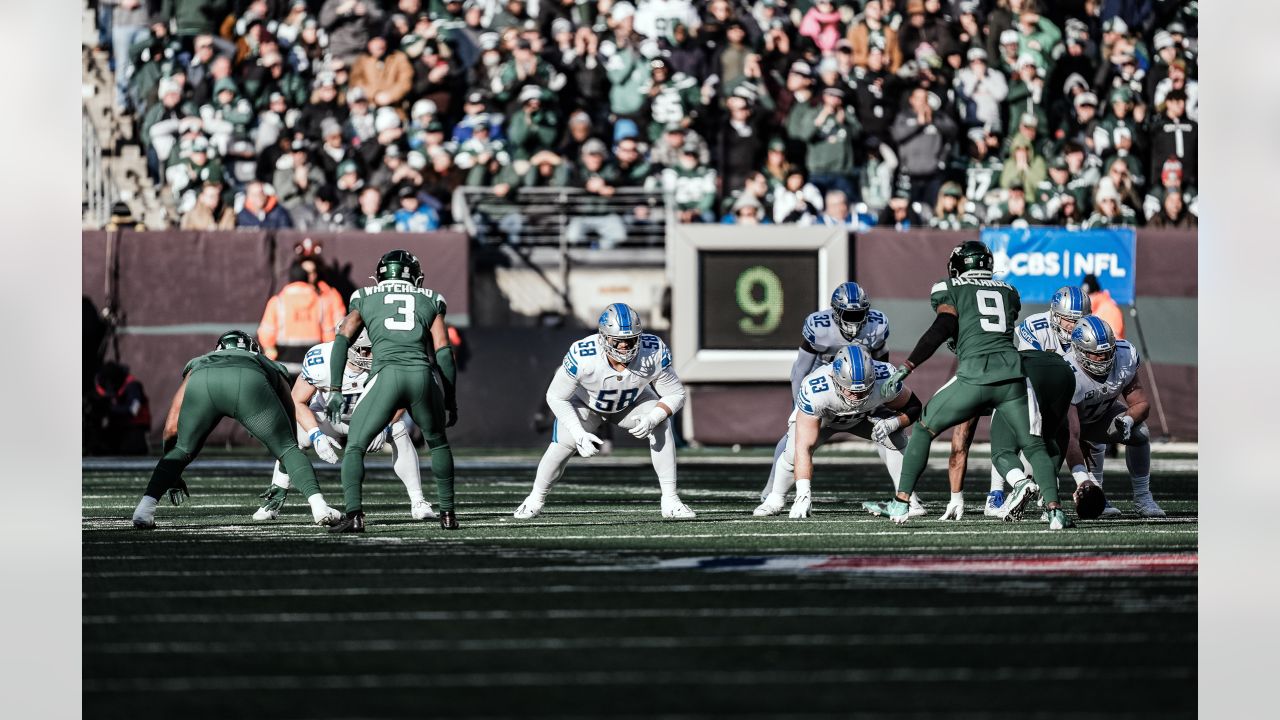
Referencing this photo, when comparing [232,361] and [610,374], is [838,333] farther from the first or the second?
[232,361]

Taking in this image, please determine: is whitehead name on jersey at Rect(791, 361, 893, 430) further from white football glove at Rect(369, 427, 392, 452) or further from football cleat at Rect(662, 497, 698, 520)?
white football glove at Rect(369, 427, 392, 452)

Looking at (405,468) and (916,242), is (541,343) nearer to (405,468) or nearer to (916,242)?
(916,242)

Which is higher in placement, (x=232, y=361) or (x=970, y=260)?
(x=970, y=260)

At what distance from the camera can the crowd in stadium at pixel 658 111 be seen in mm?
20031

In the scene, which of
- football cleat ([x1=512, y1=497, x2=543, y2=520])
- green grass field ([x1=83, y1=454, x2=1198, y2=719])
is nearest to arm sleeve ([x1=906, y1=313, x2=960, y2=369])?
green grass field ([x1=83, y1=454, x2=1198, y2=719])

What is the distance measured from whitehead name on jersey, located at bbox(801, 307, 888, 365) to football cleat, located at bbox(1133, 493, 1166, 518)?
6.51 ft

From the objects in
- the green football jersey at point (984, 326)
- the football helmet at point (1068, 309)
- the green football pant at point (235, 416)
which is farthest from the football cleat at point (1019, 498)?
the green football pant at point (235, 416)

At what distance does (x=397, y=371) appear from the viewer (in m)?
10.4

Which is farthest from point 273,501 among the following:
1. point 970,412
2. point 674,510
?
point 970,412

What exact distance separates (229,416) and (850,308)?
4.16 meters

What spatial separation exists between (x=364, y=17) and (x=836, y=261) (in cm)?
625

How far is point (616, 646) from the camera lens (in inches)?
252

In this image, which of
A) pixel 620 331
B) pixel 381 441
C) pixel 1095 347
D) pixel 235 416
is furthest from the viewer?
pixel 381 441

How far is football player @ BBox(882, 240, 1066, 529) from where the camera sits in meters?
10.8
